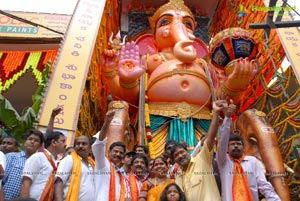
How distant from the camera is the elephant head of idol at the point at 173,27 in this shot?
595 centimetres

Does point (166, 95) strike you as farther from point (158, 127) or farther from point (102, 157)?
point (102, 157)

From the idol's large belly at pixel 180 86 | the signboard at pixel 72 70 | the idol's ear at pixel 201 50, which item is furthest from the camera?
the idol's ear at pixel 201 50

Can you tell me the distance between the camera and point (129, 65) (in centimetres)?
530

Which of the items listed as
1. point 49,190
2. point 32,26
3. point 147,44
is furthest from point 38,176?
point 32,26

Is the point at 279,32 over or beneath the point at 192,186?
over

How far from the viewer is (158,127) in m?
5.37

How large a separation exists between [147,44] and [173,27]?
64 centimetres

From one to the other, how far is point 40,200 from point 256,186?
1451mm

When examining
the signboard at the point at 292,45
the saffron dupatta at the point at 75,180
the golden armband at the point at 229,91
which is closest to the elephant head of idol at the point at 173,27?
the golden armband at the point at 229,91

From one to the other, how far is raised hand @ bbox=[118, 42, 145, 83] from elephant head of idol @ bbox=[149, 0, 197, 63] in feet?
1.98

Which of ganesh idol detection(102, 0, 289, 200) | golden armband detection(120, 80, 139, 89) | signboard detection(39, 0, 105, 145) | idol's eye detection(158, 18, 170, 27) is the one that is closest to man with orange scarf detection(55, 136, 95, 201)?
signboard detection(39, 0, 105, 145)

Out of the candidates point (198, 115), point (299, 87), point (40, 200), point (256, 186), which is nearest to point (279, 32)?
point (299, 87)

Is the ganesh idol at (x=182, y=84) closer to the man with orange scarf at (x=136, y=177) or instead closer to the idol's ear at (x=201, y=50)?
the idol's ear at (x=201, y=50)

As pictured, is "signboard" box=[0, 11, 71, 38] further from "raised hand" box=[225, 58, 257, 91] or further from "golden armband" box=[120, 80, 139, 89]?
"raised hand" box=[225, 58, 257, 91]
